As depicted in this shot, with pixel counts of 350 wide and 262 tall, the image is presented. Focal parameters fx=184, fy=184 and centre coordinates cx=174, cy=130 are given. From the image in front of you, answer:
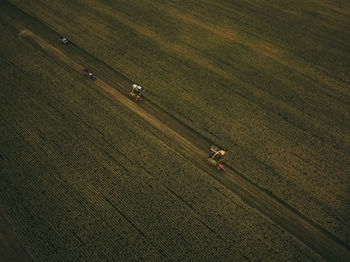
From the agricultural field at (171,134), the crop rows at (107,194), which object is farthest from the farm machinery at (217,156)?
the crop rows at (107,194)

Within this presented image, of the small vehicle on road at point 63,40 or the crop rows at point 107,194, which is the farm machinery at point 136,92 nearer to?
the crop rows at point 107,194

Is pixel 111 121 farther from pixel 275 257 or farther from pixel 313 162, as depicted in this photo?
pixel 313 162

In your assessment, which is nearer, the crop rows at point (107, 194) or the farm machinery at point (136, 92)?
the crop rows at point (107, 194)

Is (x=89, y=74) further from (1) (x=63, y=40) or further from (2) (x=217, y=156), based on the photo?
(2) (x=217, y=156)

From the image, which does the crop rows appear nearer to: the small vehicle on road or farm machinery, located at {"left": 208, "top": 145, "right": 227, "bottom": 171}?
farm machinery, located at {"left": 208, "top": 145, "right": 227, "bottom": 171}

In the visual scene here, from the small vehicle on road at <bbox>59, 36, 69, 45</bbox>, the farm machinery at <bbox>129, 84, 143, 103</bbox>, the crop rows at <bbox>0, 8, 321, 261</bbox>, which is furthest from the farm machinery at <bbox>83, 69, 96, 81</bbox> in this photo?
the small vehicle on road at <bbox>59, 36, 69, 45</bbox>

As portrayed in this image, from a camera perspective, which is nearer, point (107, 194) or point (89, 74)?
point (107, 194)

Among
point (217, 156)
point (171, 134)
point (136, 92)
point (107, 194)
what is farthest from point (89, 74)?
point (217, 156)
